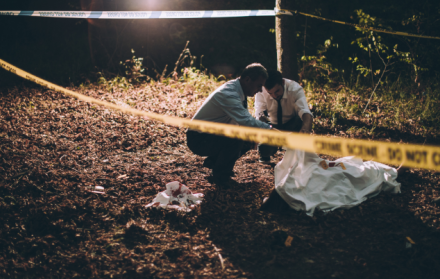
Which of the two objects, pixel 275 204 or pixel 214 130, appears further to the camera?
pixel 214 130

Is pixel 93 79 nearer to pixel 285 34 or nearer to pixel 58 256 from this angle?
pixel 285 34

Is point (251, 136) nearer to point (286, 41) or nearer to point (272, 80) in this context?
point (272, 80)

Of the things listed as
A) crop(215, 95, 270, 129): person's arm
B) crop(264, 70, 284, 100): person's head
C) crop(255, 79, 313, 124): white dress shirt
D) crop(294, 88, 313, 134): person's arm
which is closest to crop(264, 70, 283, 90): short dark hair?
crop(264, 70, 284, 100): person's head

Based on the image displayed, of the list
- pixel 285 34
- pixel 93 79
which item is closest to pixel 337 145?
pixel 285 34

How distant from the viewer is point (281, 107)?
416cm

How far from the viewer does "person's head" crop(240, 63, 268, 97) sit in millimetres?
3469

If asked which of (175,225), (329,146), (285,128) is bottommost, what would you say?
(175,225)

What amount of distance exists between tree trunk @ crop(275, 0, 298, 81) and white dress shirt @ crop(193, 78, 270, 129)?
8.10ft

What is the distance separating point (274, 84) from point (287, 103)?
404 millimetres

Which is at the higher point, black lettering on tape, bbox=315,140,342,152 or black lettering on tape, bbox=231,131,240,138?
black lettering on tape, bbox=231,131,240,138

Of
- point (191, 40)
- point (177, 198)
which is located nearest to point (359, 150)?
point (177, 198)

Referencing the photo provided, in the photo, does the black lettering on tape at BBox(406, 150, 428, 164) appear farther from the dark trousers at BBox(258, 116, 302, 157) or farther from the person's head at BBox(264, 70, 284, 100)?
the person's head at BBox(264, 70, 284, 100)

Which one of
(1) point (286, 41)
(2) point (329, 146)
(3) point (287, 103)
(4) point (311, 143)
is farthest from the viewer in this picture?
(1) point (286, 41)

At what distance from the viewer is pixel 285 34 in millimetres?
5680
